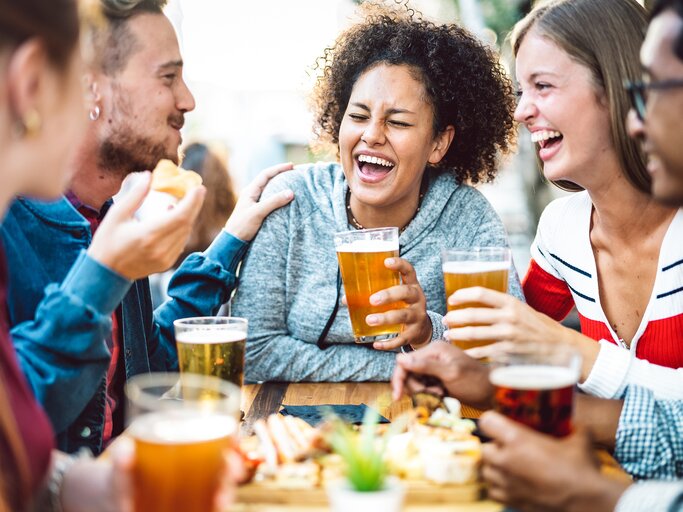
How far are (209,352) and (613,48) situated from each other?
5.88 ft

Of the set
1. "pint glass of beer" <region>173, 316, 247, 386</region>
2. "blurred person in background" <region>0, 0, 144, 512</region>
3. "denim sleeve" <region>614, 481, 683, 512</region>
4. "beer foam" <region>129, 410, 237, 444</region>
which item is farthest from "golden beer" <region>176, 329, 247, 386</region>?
"denim sleeve" <region>614, 481, 683, 512</region>

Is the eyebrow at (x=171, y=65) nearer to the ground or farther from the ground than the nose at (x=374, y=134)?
farther from the ground

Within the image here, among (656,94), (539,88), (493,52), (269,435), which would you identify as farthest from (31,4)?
(493,52)

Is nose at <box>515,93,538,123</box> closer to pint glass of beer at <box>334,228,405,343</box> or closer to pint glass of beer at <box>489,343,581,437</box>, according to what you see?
pint glass of beer at <box>334,228,405,343</box>

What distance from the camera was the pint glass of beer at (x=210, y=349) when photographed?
6.60ft

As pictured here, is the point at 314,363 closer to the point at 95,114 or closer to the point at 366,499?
the point at 95,114

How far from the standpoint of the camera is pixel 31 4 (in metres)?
1.23

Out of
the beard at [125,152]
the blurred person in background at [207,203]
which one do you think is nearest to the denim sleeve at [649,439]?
the beard at [125,152]

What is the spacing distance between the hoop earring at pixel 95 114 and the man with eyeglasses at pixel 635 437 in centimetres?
173

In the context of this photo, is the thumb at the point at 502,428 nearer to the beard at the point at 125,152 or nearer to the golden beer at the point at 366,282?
the golden beer at the point at 366,282

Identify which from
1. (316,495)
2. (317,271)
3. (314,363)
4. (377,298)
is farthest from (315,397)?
(316,495)

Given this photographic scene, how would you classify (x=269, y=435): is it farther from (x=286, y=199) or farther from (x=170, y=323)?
(x=286, y=199)

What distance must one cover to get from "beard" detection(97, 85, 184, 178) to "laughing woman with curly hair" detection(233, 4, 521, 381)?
599mm

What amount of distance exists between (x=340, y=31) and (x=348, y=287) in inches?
64.2
